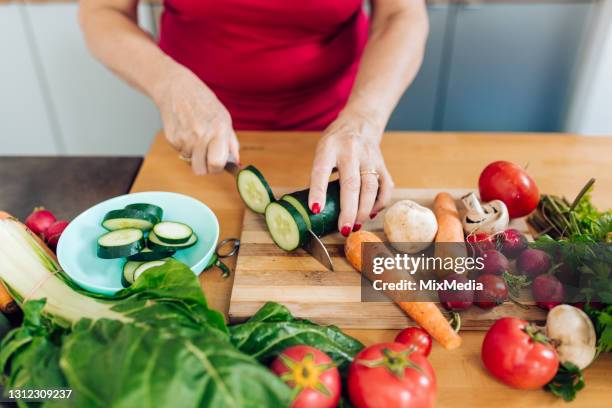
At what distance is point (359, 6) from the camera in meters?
1.86

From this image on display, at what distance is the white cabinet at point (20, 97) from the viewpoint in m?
3.04

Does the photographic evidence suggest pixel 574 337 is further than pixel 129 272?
No

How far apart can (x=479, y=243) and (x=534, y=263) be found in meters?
0.13

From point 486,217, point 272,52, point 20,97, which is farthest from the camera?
point 20,97

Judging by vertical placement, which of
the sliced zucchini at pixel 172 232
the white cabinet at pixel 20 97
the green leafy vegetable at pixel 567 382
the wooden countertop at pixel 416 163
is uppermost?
the sliced zucchini at pixel 172 232

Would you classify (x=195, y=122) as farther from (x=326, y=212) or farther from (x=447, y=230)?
(x=447, y=230)

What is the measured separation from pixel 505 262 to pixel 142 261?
85 centimetres

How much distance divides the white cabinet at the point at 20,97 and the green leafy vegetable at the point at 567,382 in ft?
10.7

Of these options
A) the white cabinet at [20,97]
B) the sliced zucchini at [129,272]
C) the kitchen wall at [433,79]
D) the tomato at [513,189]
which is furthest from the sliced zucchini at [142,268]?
the white cabinet at [20,97]

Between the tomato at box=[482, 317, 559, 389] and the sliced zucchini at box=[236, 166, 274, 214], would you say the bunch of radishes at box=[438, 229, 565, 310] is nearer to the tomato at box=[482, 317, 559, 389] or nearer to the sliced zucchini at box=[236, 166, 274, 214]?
the tomato at box=[482, 317, 559, 389]

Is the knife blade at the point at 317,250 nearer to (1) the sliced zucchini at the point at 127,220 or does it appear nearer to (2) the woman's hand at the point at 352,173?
(2) the woman's hand at the point at 352,173

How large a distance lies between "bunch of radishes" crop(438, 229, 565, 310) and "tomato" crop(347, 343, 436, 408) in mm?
287

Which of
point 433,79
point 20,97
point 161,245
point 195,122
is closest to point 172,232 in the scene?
point 161,245

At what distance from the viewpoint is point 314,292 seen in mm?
1213
